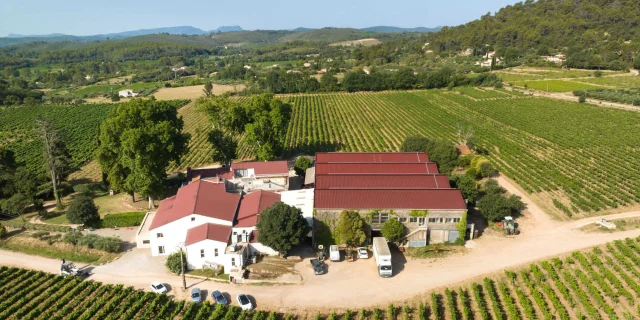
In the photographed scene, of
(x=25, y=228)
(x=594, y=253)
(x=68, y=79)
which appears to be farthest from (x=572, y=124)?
(x=68, y=79)

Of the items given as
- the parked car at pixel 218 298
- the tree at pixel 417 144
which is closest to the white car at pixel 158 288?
the parked car at pixel 218 298

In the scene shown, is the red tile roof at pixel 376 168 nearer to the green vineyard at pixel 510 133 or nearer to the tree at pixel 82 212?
the green vineyard at pixel 510 133

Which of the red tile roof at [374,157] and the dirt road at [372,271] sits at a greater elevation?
the red tile roof at [374,157]

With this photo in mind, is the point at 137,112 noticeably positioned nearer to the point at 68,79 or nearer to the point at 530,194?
the point at 530,194

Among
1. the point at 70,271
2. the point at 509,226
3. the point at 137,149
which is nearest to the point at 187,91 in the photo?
the point at 137,149

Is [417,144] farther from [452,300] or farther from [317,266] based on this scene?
[452,300]

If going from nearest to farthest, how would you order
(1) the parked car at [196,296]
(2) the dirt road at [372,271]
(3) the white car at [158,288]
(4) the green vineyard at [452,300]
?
1. (4) the green vineyard at [452,300]
2. (1) the parked car at [196,296]
3. (2) the dirt road at [372,271]
4. (3) the white car at [158,288]
